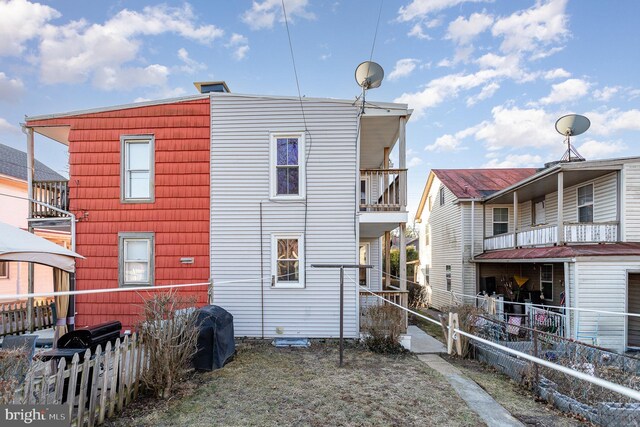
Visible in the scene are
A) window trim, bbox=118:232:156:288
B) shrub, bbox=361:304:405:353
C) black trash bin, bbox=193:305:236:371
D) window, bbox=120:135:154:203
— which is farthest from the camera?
window, bbox=120:135:154:203

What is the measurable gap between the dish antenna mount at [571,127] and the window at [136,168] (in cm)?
1403

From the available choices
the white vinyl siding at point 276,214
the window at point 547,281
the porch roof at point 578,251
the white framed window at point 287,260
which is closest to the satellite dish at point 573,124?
the porch roof at point 578,251

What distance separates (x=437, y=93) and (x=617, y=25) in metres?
6.48

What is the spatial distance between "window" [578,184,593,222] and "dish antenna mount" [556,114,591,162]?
136 centimetres

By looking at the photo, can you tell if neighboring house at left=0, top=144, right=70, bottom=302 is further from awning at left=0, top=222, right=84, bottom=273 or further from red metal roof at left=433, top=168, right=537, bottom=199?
red metal roof at left=433, top=168, right=537, bottom=199

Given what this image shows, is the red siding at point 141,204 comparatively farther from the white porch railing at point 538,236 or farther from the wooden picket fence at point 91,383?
the white porch railing at point 538,236

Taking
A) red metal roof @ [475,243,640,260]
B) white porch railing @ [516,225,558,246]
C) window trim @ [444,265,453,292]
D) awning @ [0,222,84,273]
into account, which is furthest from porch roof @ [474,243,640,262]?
awning @ [0,222,84,273]

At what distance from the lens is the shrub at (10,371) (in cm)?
290

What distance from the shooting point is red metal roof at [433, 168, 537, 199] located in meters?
16.0

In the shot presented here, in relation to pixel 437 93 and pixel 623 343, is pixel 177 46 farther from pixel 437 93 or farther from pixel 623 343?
pixel 623 343

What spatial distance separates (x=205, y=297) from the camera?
27.9 ft

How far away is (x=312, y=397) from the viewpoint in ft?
15.5

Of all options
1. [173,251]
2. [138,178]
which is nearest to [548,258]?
[173,251]

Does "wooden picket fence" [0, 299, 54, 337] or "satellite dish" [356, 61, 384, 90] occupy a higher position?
"satellite dish" [356, 61, 384, 90]
